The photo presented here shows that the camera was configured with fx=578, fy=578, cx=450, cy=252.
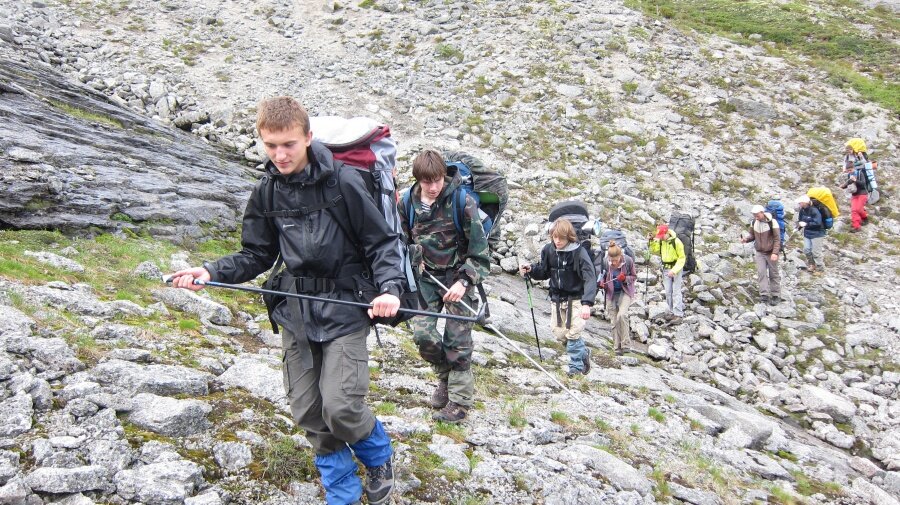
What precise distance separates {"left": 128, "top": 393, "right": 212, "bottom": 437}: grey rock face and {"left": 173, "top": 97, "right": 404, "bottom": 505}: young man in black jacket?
1105 mm

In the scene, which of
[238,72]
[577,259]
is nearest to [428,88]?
[238,72]

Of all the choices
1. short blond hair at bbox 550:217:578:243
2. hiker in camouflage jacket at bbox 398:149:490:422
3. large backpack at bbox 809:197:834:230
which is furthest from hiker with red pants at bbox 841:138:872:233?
hiker in camouflage jacket at bbox 398:149:490:422

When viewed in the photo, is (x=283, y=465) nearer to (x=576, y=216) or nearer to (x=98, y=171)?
(x=576, y=216)

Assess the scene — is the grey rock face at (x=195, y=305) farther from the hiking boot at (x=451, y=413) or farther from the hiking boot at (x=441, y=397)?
the hiking boot at (x=451, y=413)

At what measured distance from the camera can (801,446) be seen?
8.31 metres

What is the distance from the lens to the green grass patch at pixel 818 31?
2458 cm

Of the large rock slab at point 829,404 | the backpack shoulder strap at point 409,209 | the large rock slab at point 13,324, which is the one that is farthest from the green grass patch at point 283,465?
the large rock slab at point 829,404

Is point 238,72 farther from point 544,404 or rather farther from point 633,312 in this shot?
point 544,404

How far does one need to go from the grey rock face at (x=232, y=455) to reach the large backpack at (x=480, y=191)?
275 cm

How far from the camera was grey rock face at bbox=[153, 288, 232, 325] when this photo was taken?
7727mm

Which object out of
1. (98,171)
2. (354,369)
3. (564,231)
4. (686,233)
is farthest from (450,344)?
(686,233)

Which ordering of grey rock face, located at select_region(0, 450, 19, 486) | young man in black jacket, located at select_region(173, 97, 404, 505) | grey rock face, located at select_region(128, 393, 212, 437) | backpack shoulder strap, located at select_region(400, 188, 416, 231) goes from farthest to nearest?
backpack shoulder strap, located at select_region(400, 188, 416, 231) < grey rock face, located at select_region(128, 393, 212, 437) < young man in black jacket, located at select_region(173, 97, 404, 505) < grey rock face, located at select_region(0, 450, 19, 486)

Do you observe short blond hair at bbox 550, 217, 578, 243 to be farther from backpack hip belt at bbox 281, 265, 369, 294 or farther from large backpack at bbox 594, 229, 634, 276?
backpack hip belt at bbox 281, 265, 369, 294

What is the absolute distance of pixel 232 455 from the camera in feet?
14.3
